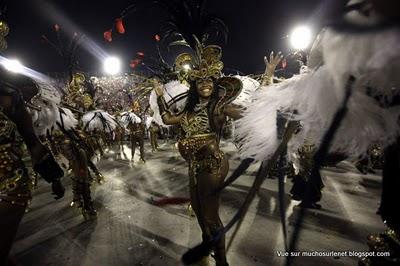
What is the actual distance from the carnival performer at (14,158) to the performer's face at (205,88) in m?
1.98

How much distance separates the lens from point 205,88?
402cm

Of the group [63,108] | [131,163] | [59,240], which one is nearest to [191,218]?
[59,240]

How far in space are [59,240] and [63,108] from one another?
2.56 m

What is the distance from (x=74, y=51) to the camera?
9.41 metres

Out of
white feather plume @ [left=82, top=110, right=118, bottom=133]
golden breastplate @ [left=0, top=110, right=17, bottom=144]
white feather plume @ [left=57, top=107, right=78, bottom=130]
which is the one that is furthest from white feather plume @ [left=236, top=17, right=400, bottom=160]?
white feather plume @ [left=82, top=110, right=118, bottom=133]

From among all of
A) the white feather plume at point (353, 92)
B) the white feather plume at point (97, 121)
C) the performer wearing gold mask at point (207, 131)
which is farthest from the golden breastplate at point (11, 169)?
the white feather plume at point (97, 121)

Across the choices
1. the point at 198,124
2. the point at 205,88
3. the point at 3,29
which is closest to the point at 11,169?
the point at 3,29

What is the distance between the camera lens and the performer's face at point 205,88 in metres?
4.02

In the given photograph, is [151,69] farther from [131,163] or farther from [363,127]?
[131,163]

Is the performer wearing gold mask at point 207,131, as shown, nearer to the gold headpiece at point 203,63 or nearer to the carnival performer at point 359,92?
the gold headpiece at point 203,63

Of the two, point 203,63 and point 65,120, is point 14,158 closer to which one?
point 203,63

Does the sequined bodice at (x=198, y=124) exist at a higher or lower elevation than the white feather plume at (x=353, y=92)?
lower

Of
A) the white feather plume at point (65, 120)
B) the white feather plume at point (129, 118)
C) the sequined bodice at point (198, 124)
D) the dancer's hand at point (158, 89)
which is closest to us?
the sequined bodice at point (198, 124)

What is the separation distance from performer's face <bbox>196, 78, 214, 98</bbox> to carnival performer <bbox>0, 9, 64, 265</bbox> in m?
1.98
